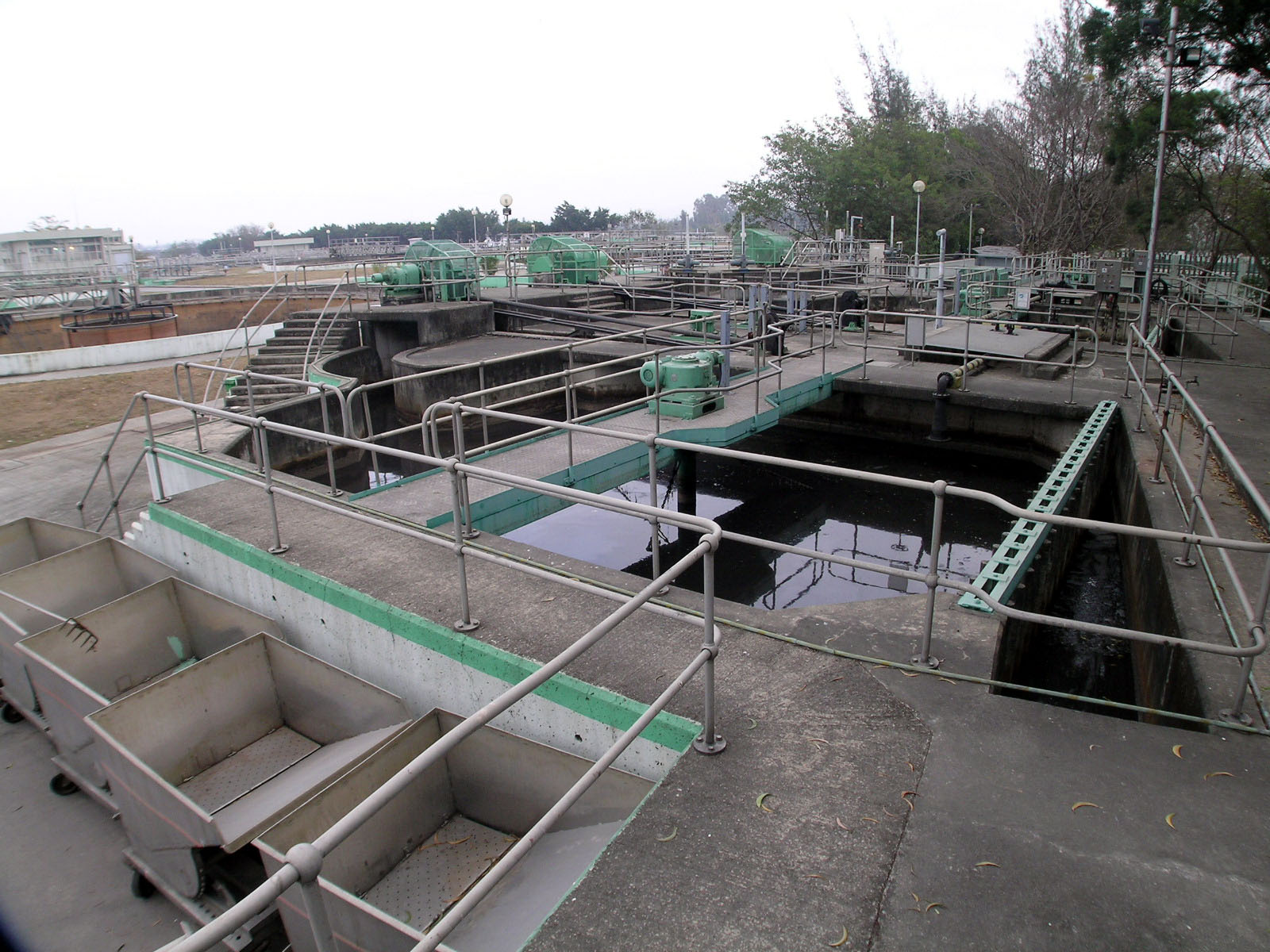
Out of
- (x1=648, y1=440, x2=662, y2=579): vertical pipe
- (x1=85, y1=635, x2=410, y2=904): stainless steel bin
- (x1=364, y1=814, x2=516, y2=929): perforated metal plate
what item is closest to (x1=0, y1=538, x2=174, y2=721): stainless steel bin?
(x1=85, y1=635, x2=410, y2=904): stainless steel bin

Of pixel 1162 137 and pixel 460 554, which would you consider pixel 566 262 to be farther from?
pixel 460 554

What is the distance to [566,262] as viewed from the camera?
91.3 ft

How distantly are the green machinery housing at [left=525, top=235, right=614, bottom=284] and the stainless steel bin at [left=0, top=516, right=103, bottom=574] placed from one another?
64.0 ft

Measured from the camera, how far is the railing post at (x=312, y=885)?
1879 millimetres

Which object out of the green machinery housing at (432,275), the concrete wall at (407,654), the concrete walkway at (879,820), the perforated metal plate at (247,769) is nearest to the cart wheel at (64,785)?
the concrete walkway at (879,820)

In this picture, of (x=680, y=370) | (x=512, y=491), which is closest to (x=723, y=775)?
(x=512, y=491)

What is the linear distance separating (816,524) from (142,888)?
9.98 metres

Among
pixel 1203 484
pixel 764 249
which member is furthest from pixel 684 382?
pixel 764 249

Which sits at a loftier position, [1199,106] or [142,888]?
[1199,106]

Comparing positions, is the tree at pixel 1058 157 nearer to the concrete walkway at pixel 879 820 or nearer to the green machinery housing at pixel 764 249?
the green machinery housing at pixel 764 249

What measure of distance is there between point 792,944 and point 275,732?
4832 millimetres

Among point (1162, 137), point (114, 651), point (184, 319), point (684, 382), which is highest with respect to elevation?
point (1162, 137)

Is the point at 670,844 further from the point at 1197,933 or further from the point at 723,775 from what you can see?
the point at 1197,933

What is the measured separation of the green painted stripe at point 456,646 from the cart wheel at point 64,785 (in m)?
2.04
